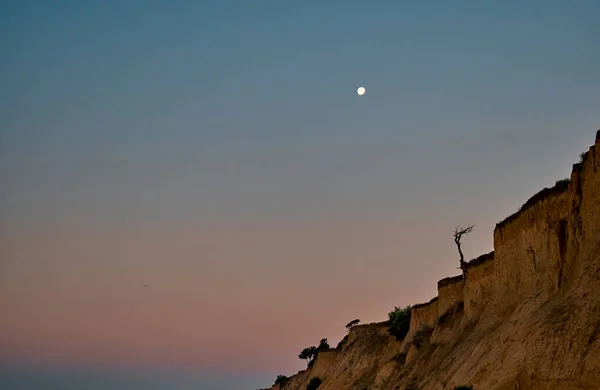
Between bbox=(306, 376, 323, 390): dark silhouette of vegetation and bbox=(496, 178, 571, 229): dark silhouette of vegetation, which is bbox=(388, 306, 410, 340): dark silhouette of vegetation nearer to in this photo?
bbox=(306, 376, 323, 390): dark silhouette of vegetation

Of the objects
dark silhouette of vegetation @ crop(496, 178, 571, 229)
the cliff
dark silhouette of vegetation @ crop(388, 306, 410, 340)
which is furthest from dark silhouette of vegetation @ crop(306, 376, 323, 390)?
dark silhouette of vegetation @ crop(496, 178, 571, 229)

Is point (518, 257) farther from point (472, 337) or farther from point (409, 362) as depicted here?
point (409, 362)

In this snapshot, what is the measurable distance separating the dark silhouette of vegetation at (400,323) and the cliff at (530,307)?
10.8 meters

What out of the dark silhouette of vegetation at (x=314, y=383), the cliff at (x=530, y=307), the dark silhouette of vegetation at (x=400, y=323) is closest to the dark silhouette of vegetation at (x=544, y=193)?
the cliff at (x=530, y=307)

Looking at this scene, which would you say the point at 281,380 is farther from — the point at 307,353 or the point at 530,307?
the point at 530,307

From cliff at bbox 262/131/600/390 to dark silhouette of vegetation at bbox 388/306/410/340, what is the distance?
1084 cm

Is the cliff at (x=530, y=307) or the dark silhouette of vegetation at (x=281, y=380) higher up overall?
the dark silhouette of vegetation at (x=281, y=380)

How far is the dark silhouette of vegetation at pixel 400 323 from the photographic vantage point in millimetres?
55156

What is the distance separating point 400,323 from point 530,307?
28.5m

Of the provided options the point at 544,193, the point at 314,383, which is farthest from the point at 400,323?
the point at 544,193

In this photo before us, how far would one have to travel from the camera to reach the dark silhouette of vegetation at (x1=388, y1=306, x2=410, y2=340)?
55.2 meters

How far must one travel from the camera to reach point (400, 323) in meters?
55.6

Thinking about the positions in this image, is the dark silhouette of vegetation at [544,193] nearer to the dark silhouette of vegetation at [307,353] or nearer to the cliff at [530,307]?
the cliff at [530,307]

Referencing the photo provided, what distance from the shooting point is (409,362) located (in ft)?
142
